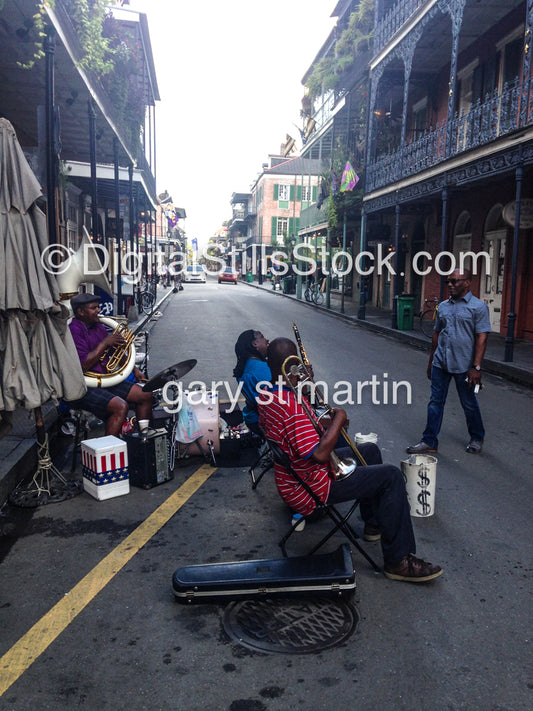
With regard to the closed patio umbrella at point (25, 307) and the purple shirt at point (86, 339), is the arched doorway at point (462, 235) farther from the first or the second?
the closed patio umbrella at point (25, 307)

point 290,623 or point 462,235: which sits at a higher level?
point 462,235

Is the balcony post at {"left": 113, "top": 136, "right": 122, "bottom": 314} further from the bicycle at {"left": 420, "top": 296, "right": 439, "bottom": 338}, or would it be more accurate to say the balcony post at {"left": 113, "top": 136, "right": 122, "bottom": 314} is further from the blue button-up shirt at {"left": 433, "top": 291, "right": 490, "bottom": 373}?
the blue button-up shirt at {"left": 433, "top": 291, "right": 490, "bottom": 373}

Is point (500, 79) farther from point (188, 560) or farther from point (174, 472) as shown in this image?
point (188, 560)

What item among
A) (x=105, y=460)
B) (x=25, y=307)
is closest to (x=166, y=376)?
(x=105, y=460)

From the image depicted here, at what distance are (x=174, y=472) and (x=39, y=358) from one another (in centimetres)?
168

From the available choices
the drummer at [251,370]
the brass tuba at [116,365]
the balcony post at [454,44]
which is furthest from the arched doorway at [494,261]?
the brass tuba at [116,365]

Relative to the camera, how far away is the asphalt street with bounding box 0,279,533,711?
260 centimetres

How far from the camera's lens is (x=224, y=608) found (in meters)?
3.29

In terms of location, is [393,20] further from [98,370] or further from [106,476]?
[106,476]

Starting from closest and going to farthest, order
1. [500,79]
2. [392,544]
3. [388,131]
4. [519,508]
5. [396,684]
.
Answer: [396,684], [392,544], [519,508], [500,79], [388,131]

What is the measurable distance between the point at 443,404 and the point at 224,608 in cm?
349

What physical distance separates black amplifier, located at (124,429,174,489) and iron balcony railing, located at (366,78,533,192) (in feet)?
30.6

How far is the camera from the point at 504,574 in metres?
3.65

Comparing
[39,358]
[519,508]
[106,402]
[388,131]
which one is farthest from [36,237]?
[388,131]
